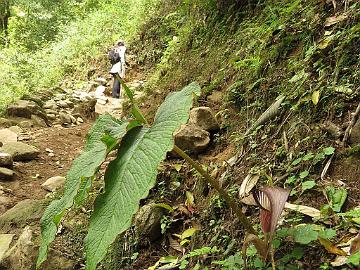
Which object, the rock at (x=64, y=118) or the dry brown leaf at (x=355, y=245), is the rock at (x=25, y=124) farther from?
the dry brown leaf at (x=355, y=245)

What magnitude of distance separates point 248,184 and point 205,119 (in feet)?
3.29

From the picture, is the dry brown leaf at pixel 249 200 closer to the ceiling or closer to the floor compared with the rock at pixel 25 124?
closer to the ceiling

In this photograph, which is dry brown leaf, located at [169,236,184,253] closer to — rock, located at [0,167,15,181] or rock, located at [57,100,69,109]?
rock, located at [0,167,15,181]

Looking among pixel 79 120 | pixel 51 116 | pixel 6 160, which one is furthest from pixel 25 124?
pixel 6 160

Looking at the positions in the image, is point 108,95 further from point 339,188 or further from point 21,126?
point 339,188

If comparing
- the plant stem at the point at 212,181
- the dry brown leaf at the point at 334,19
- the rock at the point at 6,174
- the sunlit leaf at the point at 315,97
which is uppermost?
the plant stem at the point at 212,181

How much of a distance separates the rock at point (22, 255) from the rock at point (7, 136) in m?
3.07

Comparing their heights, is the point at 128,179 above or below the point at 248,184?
above

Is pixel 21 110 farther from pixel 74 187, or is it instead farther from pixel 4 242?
pixel 74 187

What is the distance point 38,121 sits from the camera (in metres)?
6.82

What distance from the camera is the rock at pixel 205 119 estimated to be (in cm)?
291

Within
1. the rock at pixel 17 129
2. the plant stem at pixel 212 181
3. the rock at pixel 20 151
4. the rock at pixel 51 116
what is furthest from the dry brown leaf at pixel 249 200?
the rock at pixel 51 116

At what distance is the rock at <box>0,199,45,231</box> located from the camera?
10.6 feet

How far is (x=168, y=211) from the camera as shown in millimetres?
2400
